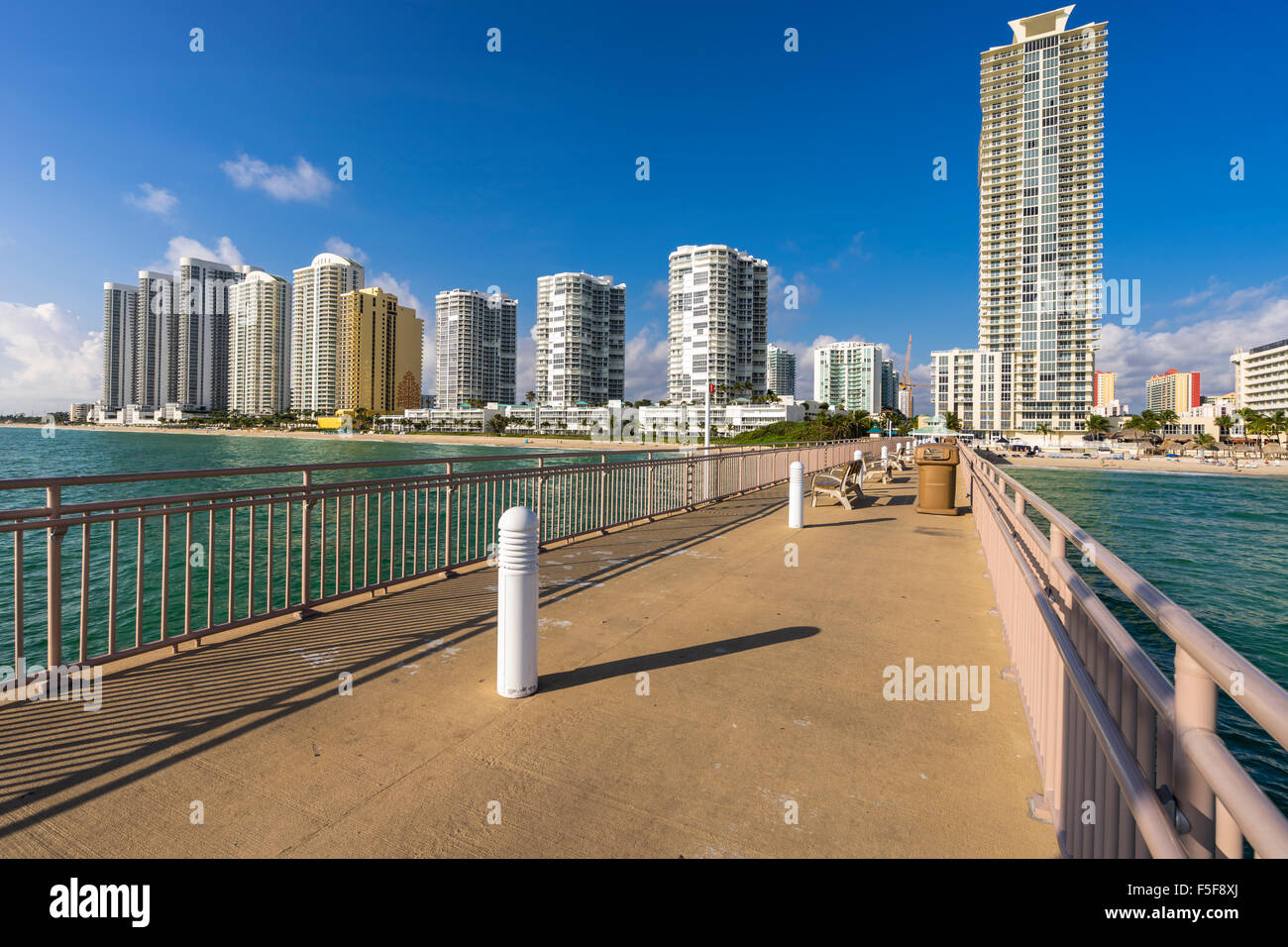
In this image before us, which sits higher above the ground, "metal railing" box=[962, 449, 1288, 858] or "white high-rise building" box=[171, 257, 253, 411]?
"white high-rise building" box=[171, 257, 253, 411]

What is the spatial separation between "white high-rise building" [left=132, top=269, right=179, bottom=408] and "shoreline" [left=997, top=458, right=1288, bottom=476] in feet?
673

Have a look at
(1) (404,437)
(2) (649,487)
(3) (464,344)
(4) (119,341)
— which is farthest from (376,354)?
(2) (649,487)

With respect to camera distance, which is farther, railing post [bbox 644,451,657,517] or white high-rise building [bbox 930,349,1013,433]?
white high-rise building [bbox 930,349,1013,433]

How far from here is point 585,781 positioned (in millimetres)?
3006

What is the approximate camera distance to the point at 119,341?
573ft

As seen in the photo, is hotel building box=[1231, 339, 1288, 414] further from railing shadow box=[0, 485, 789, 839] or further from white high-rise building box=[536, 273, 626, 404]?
railing shadow box=[0, 485, 789, 839]

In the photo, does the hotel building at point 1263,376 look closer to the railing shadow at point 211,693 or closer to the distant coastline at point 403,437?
the distant coastline at point 403,437

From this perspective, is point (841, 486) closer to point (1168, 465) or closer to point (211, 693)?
point (211, 693)

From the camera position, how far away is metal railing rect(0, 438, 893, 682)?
4.11 meters

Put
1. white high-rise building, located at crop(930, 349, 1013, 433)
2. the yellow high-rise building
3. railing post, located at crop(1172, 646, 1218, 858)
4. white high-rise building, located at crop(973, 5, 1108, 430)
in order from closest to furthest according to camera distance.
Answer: railing post, located at crop(1172, 646, 1218, 858)
white high-rise building, located at crop(973, 5, 1108, 430)
white high-rise building, located at crop(930, 349, 1013, 433)
the yellow high-rise building

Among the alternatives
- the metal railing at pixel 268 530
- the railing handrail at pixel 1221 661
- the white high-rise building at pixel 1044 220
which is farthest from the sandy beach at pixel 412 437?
the railing handrail at pixel 1221 661

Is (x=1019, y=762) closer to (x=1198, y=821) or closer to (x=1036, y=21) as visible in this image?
(x=1198, y=821)

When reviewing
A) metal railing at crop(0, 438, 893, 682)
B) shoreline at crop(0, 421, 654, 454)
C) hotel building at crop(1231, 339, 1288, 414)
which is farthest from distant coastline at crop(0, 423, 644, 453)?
hotel building at crop(1231, 339, 1288, 414)
